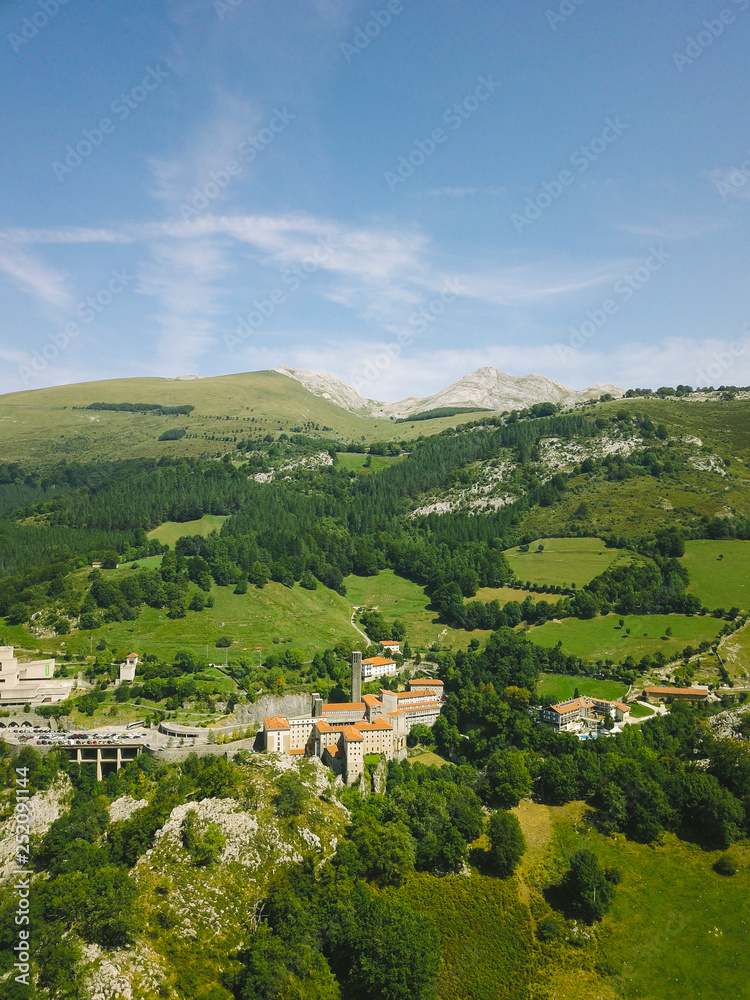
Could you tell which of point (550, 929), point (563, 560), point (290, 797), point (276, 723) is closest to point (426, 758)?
point (276, 723)

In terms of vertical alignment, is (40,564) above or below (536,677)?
above

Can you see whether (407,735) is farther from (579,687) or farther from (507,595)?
(507,595)

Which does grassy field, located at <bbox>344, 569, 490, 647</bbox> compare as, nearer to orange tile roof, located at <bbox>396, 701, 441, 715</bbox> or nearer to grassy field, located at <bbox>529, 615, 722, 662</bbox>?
grassy field, located at <bbox>529, 615, 722, 662</bbox>

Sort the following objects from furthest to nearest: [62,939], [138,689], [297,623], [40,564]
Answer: [40,564]
[297,623]
[138,689]
[62,939]

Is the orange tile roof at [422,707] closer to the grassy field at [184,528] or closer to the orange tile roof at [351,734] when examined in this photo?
the orange tile roof at [351,734]

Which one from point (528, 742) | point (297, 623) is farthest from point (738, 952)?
point (297, 623)

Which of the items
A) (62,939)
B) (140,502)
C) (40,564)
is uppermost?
(140,502)

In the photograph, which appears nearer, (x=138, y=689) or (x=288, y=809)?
(x=288, y=809)

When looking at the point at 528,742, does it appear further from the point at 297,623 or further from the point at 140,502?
the point at 140,502

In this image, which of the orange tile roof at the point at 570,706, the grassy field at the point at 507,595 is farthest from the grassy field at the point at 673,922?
the grassy field at the point at 507,595
